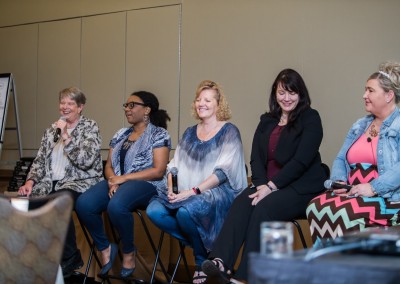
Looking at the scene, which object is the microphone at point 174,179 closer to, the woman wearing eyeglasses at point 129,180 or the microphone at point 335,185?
the woman wearing eyeglasses at point 129,180

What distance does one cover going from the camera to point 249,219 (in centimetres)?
358

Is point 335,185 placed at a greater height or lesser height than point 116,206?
greater

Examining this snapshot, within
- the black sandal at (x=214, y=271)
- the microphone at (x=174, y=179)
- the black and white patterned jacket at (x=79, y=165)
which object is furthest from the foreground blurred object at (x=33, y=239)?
the black and white patterned jacket at (x=79, y=165)

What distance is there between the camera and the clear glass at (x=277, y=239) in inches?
52.3

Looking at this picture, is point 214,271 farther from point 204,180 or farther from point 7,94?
point 7,94

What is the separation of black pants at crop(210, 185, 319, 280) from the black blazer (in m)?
0.07

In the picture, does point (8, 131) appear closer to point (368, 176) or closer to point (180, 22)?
point (180, 22)

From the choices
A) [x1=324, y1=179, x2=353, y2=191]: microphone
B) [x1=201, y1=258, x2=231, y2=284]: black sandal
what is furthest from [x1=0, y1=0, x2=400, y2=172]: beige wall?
[x1=201, y1=258, x2=231, y2=284]: black sandal

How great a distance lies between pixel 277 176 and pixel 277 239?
7.60 ft

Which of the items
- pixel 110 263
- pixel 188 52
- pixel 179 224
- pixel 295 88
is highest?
pixel 188 52

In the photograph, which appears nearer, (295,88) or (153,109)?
(295,88)

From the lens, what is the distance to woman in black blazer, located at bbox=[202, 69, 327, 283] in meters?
3.47

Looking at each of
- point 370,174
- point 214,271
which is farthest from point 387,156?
point 214,271

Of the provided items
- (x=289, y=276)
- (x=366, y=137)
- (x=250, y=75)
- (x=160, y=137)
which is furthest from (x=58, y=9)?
(x=289, y=276)
